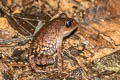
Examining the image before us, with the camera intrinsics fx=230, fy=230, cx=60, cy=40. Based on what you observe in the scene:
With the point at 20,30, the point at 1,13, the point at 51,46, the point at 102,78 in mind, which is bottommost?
the point at 102,78

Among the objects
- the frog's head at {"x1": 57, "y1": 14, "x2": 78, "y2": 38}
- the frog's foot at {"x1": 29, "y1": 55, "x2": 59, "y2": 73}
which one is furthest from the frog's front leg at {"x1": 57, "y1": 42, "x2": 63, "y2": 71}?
the frog's head at {"x1": 57, "y1": 14, "x2": 78, "y2": 38}

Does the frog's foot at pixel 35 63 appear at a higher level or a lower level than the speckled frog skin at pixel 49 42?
lower

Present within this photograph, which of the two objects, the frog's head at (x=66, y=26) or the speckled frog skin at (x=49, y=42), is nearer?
the speckled frog skin at (x=49, y=42)

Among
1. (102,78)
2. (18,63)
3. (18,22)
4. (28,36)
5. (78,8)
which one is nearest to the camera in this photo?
(102,78)

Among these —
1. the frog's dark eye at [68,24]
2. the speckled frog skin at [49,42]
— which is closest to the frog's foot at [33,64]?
the speckled frog skin at [49,42]

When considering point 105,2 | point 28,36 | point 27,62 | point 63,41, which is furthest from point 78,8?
point 27,62

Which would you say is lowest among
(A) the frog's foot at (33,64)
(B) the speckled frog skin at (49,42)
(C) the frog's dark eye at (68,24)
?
(A) the frog's foot at (33,64)

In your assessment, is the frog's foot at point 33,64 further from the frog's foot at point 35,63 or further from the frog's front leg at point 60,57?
the frog's front leg at point 60,57

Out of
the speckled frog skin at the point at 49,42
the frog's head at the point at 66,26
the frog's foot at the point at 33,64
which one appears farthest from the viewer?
the frog's head at the point at 66,26

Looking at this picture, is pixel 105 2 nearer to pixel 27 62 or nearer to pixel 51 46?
pixel 51 46
